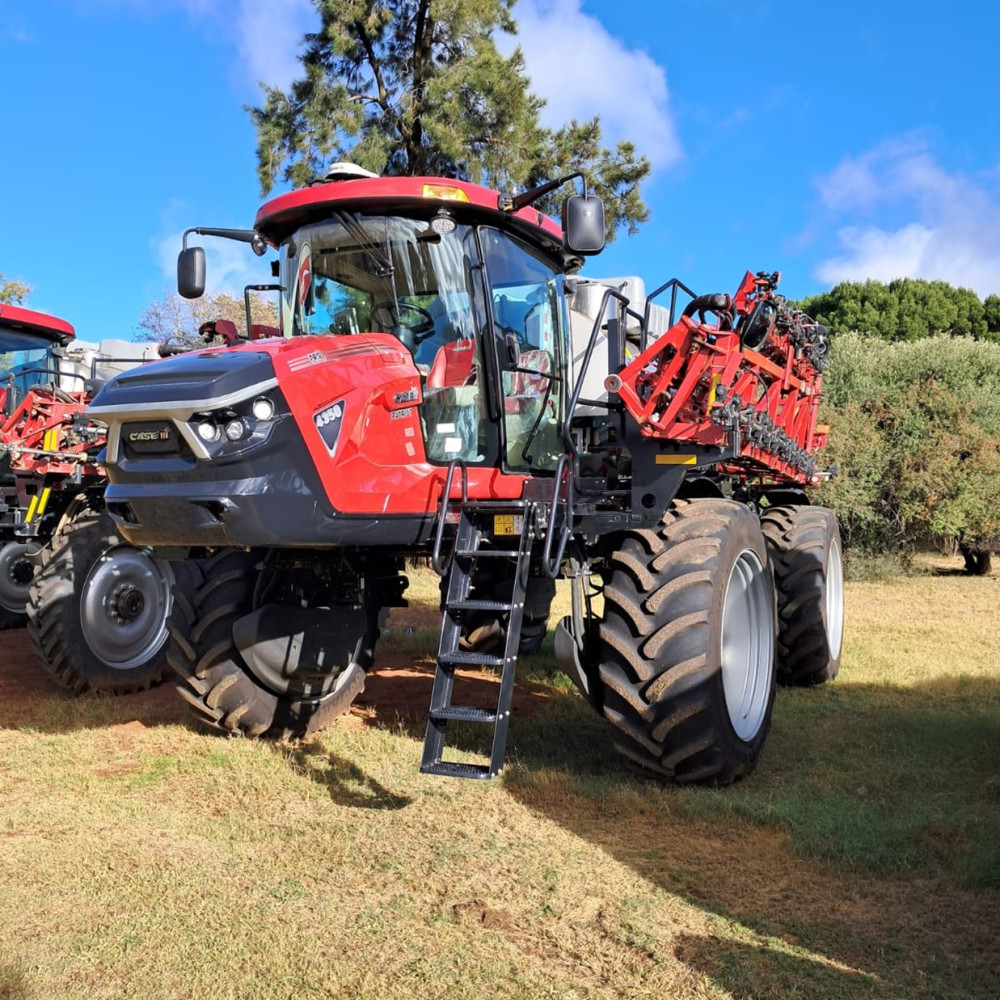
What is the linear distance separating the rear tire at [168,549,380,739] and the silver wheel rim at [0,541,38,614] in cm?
399

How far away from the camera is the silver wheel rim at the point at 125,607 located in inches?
279

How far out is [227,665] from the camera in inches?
214

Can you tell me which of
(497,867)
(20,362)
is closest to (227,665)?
(497,867)

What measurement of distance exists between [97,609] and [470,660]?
408 centimetres

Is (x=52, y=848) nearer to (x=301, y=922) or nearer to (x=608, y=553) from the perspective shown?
(x=301, y=922)

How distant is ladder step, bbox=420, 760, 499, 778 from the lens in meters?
3.91

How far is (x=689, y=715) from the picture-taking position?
4363mm

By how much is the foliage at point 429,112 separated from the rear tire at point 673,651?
37.6ft

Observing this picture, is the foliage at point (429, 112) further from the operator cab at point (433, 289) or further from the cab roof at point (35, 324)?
the operator cab at point (433, 289)

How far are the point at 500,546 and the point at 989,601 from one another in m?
9.64

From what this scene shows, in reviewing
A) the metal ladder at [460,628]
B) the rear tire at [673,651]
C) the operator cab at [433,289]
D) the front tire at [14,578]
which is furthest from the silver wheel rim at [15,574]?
the rear tire at [673,651]

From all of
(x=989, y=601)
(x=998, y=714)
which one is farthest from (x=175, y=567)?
(x=989, y=601)

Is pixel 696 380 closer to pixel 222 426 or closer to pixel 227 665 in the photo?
pixel 222 426

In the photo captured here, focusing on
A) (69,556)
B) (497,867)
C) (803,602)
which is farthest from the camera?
(803,602)
